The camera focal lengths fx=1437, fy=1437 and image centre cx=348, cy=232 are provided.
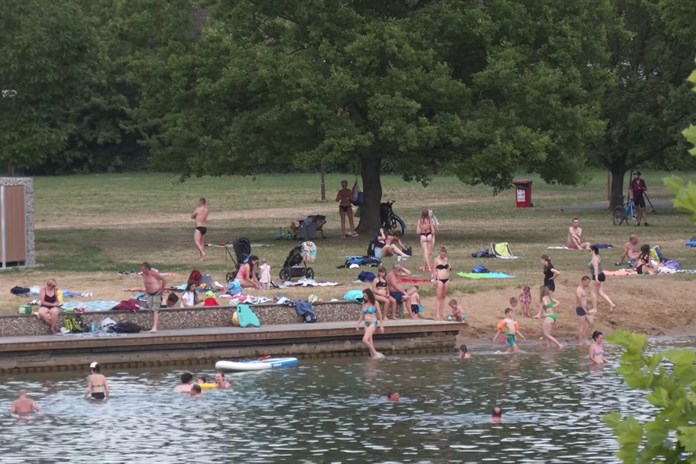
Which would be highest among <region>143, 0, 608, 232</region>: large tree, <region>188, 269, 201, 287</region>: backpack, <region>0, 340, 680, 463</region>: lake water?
<region>143, 0, 608, 232</region>: large tree

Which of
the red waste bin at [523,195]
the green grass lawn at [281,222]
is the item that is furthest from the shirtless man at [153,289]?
the red waste bin at [523,195]

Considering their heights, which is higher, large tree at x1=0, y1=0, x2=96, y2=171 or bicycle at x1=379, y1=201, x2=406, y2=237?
large tree at x1=0, y1=0, x2=96, y2=171

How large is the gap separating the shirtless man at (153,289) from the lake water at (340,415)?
1456 mm

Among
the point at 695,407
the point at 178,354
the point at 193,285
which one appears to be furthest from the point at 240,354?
the point at 695,407

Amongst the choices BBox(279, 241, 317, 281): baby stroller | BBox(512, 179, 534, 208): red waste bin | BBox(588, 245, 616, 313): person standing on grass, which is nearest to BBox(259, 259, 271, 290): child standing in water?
BBox(279, 241, 317, 281): baby stroller

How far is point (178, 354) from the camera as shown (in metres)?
27.3

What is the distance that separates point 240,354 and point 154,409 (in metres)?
5.23

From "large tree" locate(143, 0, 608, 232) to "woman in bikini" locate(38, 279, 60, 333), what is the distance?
14685 millimetres

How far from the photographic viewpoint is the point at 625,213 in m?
50.8

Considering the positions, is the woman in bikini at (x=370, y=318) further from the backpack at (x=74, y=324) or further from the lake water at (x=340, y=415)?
the backpack at (x=74, y=324)

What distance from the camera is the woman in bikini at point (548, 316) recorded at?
97.2 ft

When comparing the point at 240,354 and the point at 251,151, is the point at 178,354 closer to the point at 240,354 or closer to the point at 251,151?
the point at 240,354

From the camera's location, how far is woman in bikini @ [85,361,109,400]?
2309cm

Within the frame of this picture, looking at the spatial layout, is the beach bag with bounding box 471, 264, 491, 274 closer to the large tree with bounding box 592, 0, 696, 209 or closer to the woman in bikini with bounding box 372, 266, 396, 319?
the woman in bikini with bounding box 372, 266, 396, 319
